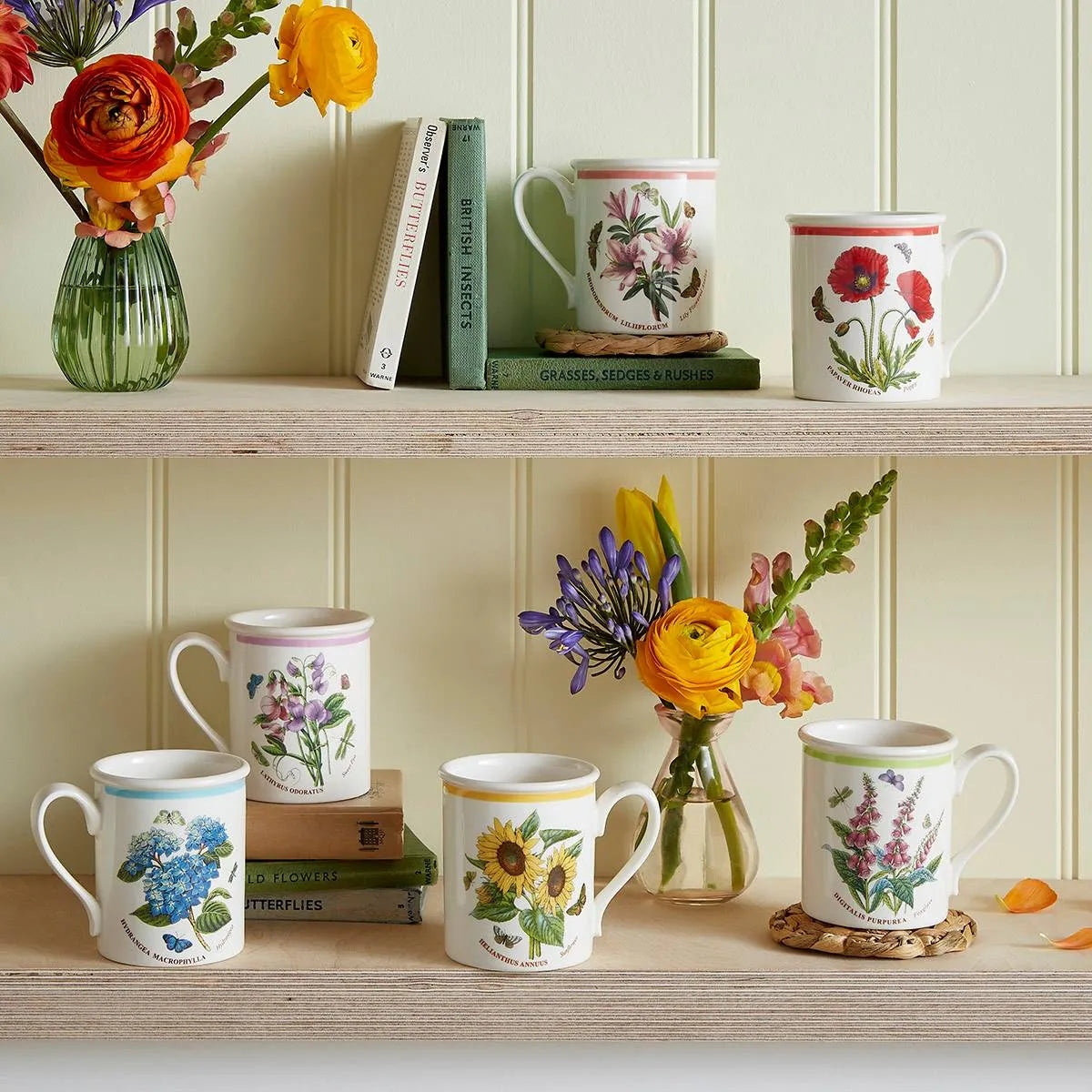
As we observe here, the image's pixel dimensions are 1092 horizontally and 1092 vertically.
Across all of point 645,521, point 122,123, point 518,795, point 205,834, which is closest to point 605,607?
point 645,521

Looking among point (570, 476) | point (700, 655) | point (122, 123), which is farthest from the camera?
point (570, 476)

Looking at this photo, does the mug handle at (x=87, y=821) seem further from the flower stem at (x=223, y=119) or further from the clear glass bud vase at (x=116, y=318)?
the flower stem at (x=223, y=119)

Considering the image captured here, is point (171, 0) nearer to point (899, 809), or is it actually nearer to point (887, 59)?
point (887, 59)

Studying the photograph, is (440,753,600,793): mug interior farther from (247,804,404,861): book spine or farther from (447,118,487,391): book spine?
(447,118,487,391): book spine

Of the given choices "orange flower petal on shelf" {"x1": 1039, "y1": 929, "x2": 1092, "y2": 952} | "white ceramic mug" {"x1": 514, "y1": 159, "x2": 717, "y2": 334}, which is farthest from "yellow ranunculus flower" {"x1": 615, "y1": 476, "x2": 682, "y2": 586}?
"orange flower petal on shelf" {"x1": 1039, "y1": 929, "x2": 1092, "y2": 952}

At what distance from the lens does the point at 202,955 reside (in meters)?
0.85

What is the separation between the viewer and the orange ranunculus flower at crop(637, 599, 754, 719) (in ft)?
2.96

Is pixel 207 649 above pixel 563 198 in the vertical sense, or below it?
below

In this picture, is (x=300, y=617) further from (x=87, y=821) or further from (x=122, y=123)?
(x=122, y=123)

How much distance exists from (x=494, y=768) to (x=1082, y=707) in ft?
1.42

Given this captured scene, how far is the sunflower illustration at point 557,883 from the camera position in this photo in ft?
2.77

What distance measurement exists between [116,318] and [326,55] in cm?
20

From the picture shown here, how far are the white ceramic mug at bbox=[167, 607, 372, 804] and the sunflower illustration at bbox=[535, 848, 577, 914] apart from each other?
6.3 inches

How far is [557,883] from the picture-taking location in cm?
85
